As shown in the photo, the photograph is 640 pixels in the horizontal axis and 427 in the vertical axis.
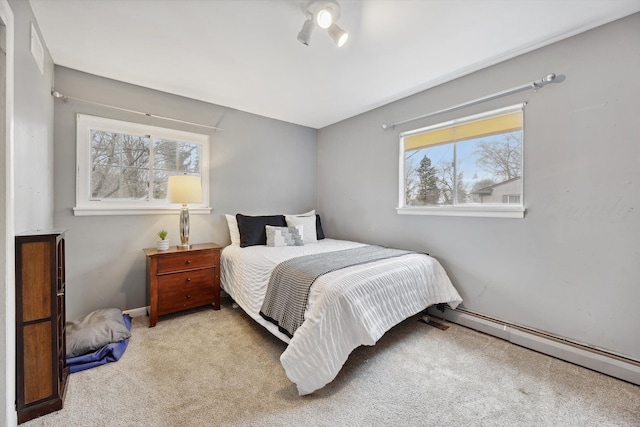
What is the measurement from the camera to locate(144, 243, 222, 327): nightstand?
2.41 meters

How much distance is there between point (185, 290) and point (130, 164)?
1.42 meters

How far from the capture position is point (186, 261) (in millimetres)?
2574

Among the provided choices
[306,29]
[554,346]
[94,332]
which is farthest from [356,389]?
[306,29]

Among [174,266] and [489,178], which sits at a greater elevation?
[489,178]

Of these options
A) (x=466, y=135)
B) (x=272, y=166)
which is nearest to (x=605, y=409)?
(x=466, y=135)

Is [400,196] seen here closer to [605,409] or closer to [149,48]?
[605,409]

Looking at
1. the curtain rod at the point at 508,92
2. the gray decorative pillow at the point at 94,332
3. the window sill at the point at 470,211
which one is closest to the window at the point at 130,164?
the gray decorative pillow at the point at 94,332

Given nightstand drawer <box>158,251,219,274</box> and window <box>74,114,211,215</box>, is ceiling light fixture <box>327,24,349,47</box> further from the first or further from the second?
nightstand drawer <box>158,251,219,274</box>

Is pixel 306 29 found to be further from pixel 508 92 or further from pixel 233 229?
pixel 233 229

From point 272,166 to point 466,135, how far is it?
2404 mm

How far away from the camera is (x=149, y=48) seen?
6.86 ft

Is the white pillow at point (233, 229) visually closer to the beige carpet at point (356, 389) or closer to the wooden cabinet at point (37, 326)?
the beige carpet at point (356, 389)

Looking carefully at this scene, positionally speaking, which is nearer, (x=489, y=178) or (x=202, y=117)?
(x=489, y=178)

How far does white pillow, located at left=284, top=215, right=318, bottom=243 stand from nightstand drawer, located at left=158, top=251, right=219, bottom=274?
1024 millimetres
